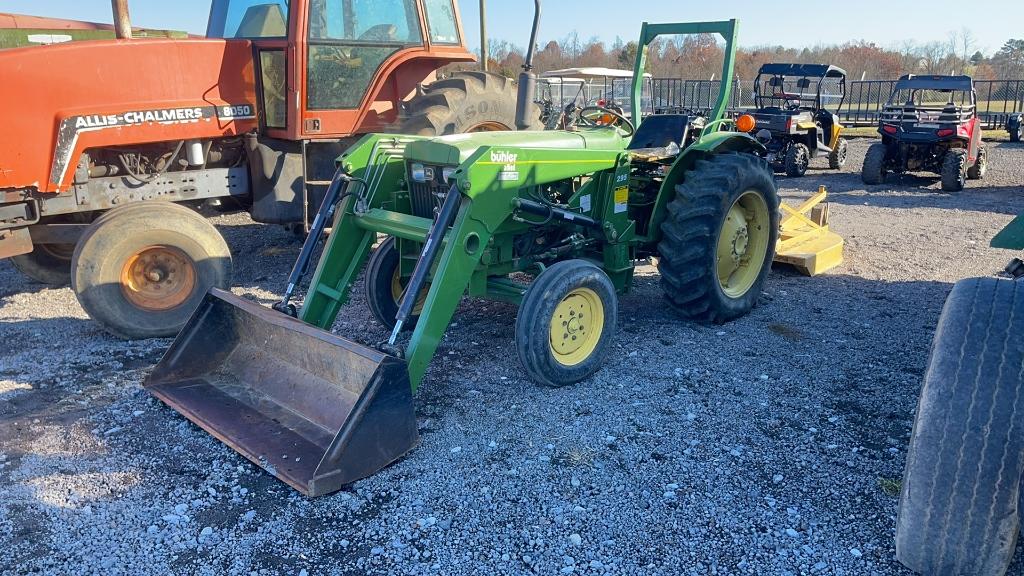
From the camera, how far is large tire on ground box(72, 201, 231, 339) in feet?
16.4

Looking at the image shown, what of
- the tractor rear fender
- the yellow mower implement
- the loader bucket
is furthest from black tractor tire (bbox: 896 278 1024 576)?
the yellow mower implement

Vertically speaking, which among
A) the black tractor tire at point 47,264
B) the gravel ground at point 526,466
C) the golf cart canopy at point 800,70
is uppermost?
the golf cart canopy at point 800,70

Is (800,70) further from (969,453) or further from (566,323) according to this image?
(969,453)

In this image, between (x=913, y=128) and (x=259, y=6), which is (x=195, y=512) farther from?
(x=913, y=128)

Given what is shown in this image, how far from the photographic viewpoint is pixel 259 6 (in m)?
6.34

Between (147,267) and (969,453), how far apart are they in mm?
4918

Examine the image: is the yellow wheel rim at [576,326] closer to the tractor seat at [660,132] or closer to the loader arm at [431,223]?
the loader arm at [431,223]

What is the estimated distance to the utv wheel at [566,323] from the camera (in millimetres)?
4059

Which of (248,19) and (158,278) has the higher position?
(248,19)

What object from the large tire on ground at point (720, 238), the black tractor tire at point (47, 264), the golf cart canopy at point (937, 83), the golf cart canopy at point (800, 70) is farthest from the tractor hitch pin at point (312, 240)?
the golf cart canopy at point (800, 70)

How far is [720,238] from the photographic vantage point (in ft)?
17.6

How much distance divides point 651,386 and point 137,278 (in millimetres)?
3539

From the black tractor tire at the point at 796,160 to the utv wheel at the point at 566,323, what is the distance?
1081cm

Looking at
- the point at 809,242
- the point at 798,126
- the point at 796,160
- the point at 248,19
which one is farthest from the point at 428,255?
the point at 798,126
